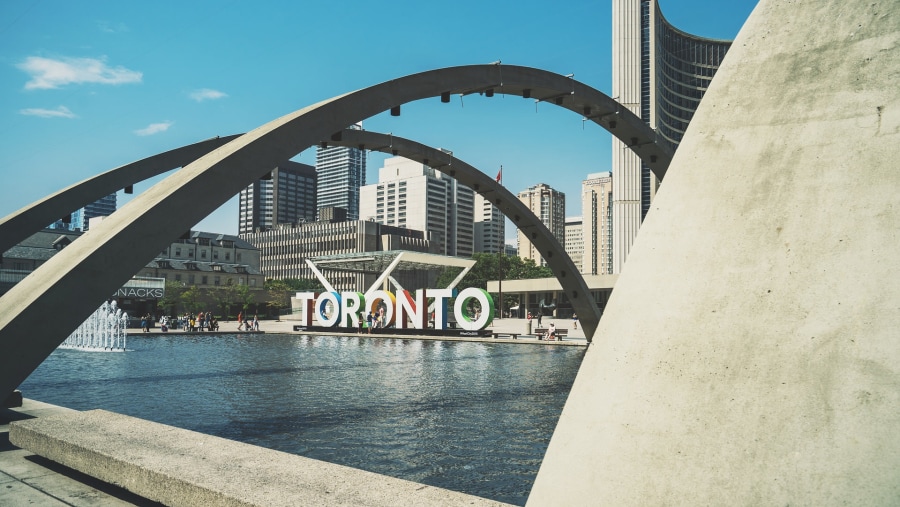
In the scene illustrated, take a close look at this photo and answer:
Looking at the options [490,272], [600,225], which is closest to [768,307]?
[490,272]

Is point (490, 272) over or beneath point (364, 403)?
over

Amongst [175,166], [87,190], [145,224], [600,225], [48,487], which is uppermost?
[600,225]

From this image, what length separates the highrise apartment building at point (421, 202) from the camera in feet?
601

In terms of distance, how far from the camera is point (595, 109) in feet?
59.6

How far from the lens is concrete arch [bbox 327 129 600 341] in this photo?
18.7m

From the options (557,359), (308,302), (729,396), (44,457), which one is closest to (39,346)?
(44,457)

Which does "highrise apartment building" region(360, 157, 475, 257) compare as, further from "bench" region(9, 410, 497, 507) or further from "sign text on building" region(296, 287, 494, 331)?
"bench" region(9, 410, 497, 507)

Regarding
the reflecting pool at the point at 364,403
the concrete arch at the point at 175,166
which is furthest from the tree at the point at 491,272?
the reflecting pool at the point at 364,403

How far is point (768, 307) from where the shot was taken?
2.79 meters

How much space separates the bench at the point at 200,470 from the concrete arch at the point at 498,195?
8528 millimetres

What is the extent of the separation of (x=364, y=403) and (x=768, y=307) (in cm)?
1092

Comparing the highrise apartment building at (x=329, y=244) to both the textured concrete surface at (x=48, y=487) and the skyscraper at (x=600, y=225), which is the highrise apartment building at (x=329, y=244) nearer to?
the skyscraper at (x=600, y=225)

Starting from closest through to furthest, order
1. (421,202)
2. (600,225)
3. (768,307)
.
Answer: (768,307) → (421,202) → (600,225)

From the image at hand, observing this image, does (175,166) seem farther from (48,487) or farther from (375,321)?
(375,321)
